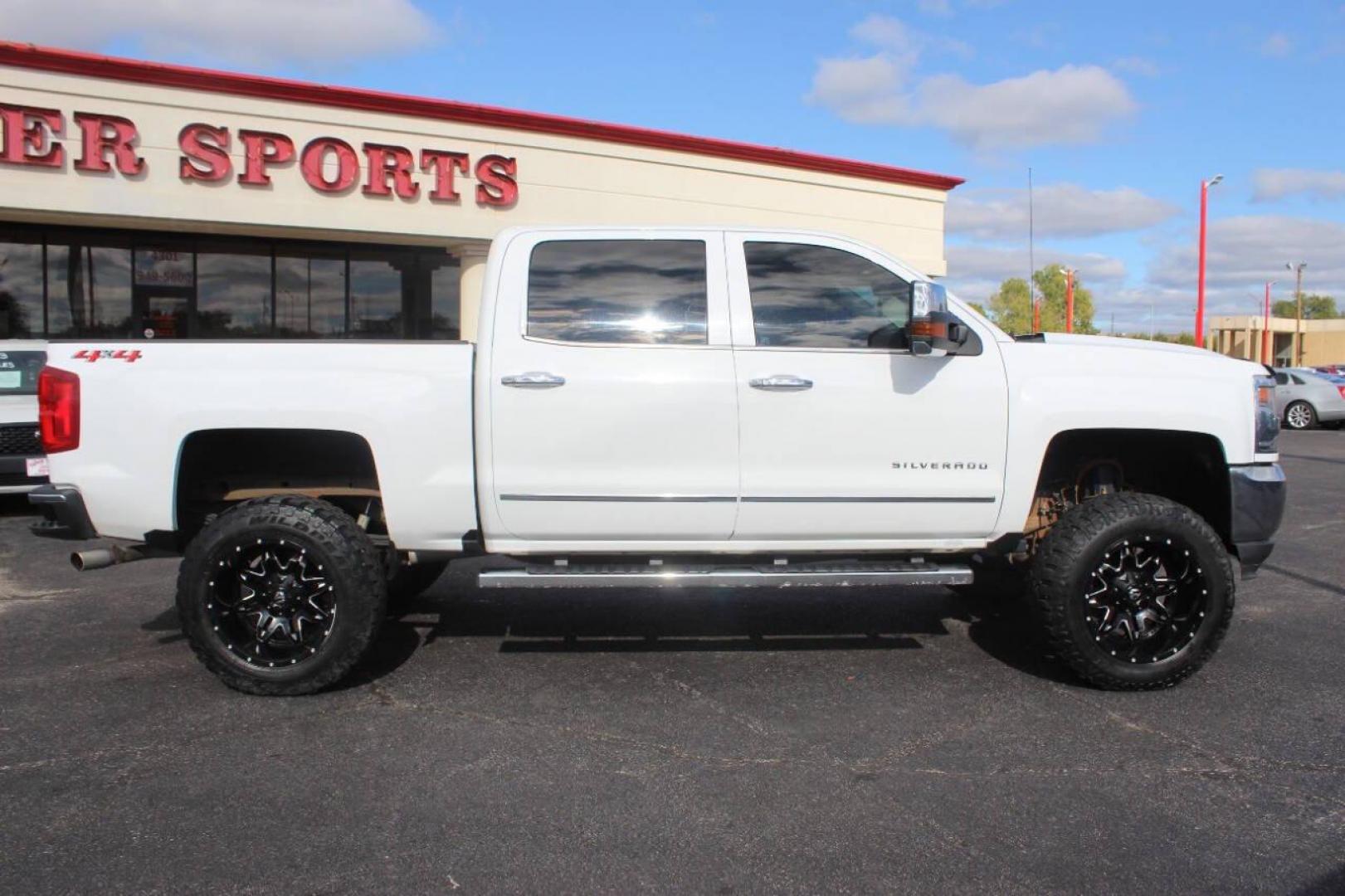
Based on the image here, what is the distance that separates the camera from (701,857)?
10.0 ft

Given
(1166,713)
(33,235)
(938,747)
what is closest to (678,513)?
(938,747)

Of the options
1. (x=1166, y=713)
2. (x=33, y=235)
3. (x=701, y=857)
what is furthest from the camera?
(x=33, y=235)

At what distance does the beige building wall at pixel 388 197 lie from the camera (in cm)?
1398

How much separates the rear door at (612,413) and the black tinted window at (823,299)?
206mm

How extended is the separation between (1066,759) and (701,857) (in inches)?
62.4

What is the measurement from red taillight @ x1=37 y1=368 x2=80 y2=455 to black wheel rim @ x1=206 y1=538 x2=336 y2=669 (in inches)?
34.8

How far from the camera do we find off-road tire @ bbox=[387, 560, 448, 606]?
559cm

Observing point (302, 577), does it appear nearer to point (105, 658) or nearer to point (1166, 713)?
point (105, 658)

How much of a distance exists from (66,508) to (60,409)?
427 mm

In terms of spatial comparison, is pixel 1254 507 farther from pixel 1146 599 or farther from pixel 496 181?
pixel 496 181

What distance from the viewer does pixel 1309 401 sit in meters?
21.7

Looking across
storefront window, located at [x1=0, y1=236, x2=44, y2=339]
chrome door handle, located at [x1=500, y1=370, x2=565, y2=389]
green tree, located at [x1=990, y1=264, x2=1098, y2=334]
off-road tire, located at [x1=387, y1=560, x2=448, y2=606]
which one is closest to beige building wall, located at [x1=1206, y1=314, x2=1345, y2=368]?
green tree, located at [x1=990, y1=264, x2=1098, y2=334]

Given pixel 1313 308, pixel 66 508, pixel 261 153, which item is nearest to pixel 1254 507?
pixel 66 508

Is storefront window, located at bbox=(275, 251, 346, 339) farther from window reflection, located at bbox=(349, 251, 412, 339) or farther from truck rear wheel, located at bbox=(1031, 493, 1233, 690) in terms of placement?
truck rear wheel, located at bbox=(1031, 493, 1233, 690)
